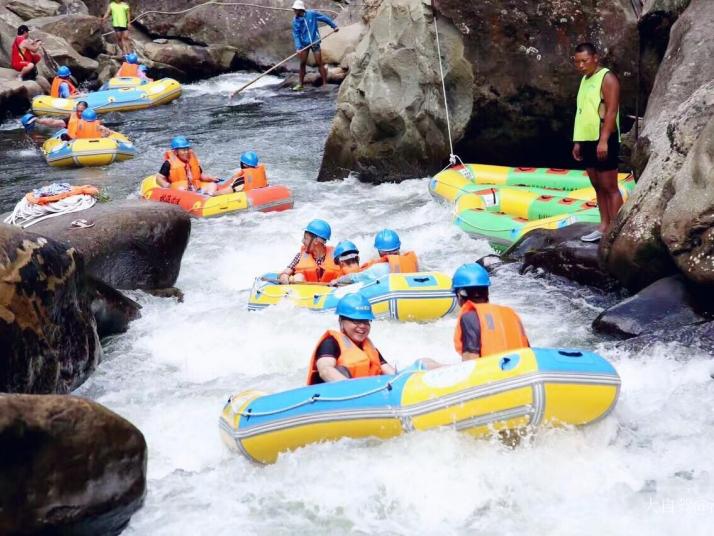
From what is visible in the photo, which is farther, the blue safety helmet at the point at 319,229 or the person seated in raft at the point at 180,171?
the person seated in raft at the point at 180,171

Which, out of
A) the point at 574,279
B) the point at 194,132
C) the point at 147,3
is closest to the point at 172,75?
the point at 147,3

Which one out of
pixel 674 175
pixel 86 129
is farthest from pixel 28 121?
pixel 674 175

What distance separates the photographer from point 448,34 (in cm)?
1259

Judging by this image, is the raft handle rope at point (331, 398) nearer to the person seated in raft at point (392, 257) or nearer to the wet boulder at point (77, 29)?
the person seated in raft at point (392, 257)

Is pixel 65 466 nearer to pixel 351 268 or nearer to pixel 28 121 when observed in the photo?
pixel 351 268

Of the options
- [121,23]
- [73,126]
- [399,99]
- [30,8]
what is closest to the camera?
[399,99]

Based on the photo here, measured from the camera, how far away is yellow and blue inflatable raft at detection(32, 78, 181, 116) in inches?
733

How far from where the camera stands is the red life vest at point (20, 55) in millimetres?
19922

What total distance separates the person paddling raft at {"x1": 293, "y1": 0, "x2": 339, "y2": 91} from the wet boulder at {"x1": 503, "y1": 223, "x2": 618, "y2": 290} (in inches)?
448

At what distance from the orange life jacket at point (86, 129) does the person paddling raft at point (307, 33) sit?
568 centimetres

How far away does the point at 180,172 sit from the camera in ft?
41.9

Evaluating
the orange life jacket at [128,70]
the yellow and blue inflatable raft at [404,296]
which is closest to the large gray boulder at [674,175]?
the yellow and blue inflatable raft at [404,296]

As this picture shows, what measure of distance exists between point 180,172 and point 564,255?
225 inches

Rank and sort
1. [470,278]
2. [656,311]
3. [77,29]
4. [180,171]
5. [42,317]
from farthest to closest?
[77,29] < [180,171] < [656,311] < [42,317] < [470,278]
